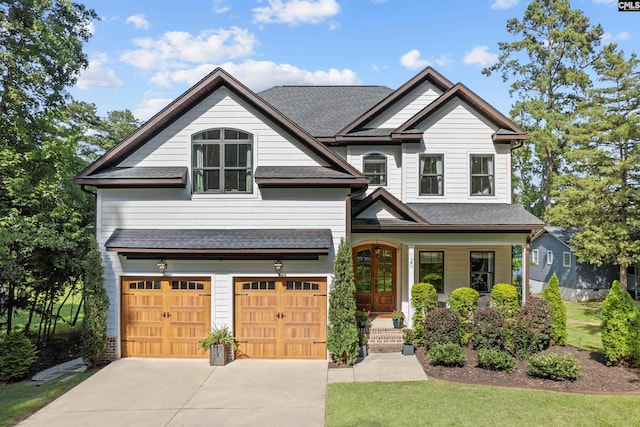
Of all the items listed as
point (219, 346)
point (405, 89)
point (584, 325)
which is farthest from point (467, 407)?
point (584, 325)

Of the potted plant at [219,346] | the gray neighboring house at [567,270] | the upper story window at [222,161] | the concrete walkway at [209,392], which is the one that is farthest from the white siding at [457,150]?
the gray neighboring house at [567,270]

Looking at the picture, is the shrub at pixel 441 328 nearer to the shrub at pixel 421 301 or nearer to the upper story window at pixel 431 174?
the shrub at pixel 421 301

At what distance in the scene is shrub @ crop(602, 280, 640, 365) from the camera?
361 inches

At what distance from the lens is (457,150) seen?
14.0 metres

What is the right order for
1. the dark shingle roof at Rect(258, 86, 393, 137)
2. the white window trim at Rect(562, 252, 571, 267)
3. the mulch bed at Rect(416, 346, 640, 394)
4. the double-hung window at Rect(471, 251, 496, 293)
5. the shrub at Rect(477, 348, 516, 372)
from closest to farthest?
the mulch bed at Rect(416, 346, 640, 394) → the shrub at Rect(477, 348, 516, 372) → the double-hung window at Rect(471, 251, 496, 293) → the dark shingle roof at Rect(258, 86, 393, 137) → the white window trim at Rect(562, 252, 571, 267)

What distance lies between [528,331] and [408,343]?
303 centimetres

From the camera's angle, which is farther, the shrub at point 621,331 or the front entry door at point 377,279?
the front entry door at point 377,279

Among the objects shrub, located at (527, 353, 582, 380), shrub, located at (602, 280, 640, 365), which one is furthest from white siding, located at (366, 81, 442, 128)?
shrub, located at (527, 353, 582, 380)

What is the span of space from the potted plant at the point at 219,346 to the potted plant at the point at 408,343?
4.58m

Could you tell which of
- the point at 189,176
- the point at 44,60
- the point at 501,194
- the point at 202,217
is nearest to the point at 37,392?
the point at 202,217

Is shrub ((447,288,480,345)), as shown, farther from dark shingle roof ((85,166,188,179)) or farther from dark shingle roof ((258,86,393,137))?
dark shingle roof ((85,166,188,179))

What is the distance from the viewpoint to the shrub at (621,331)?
9172 mm

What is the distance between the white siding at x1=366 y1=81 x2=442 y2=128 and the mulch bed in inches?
330

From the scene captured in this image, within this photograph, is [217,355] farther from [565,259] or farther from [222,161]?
[565,259]
